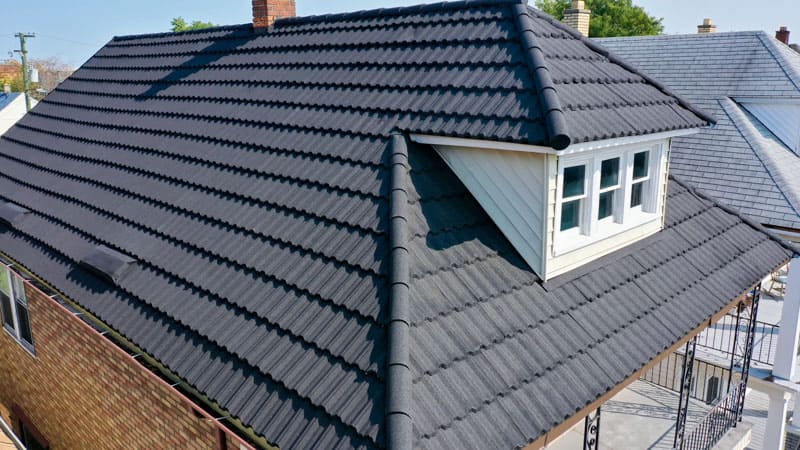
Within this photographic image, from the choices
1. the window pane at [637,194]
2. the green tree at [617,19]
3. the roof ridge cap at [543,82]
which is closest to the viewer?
the roof ridge cap at [543,82]

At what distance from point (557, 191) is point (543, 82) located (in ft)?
3.43

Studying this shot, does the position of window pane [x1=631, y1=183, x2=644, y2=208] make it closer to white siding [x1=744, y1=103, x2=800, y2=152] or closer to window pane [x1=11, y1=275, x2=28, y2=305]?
window pane [x1=11, y1=275, x2=28, y2=305]

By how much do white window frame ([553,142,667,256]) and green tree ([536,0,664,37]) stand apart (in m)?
49.1

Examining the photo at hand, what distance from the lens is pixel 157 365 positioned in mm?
5586

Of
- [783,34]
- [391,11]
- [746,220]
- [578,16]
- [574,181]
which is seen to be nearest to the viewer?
[574,181]

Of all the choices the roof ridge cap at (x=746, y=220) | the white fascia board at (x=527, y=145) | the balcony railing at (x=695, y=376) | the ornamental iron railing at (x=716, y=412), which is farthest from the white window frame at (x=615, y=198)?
the balcony railing at (x=695, y=376)

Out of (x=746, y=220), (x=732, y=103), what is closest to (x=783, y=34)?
(x=732, y=103)

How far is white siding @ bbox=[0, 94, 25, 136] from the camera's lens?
109 feet

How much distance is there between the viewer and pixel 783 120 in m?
15.1

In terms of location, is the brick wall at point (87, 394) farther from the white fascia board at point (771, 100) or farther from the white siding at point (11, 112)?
the white siding at point (11, 112)

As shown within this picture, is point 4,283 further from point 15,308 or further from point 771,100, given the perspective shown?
point 771,100

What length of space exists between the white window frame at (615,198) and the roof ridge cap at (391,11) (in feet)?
7.17

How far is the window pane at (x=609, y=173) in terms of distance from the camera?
6241mm

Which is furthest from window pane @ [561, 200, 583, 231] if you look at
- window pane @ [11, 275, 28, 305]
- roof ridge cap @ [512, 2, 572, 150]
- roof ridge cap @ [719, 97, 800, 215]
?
roof ridge cap @ [719, 97, 800, 215]
